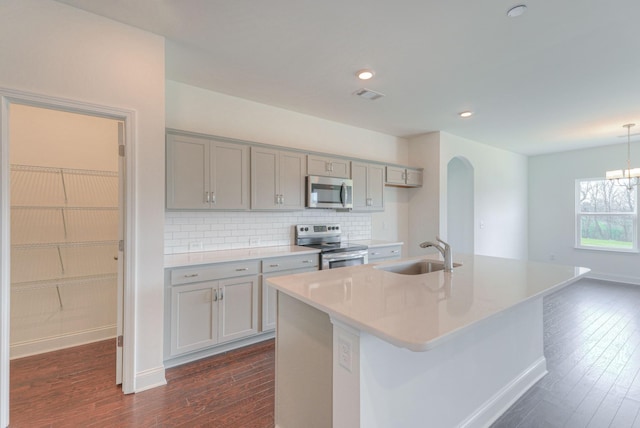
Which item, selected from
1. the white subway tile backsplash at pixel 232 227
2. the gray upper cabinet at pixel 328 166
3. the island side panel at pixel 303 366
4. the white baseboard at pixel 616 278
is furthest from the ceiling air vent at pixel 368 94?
the white baseboard at pixel 616 278

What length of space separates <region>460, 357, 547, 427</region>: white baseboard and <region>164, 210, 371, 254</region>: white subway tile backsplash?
8.69 feet

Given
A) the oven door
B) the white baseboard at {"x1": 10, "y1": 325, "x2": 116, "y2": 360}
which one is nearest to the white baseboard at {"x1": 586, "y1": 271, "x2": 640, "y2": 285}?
the oven door

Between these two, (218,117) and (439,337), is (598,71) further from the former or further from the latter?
(218,117)

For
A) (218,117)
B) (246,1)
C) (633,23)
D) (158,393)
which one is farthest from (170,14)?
(633,23)

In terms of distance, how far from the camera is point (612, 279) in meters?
5.74

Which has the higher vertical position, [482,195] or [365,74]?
[365,74]

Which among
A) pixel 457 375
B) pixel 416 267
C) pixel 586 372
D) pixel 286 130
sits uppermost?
pixel 286 130

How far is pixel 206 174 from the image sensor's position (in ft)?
9.65

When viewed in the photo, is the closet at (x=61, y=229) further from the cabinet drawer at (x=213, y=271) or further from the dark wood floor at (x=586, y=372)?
the dark wood floor at (x=586, y=372)

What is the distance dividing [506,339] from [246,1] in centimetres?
295

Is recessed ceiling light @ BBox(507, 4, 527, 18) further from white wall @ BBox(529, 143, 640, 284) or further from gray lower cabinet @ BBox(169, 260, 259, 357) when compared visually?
white wall @ BBox(529, 143, 640, 284)

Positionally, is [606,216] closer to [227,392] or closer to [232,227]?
[232,227]

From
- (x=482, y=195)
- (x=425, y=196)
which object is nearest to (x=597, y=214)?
(x=482, y=195)

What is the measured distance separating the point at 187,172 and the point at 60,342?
2.12 meters
